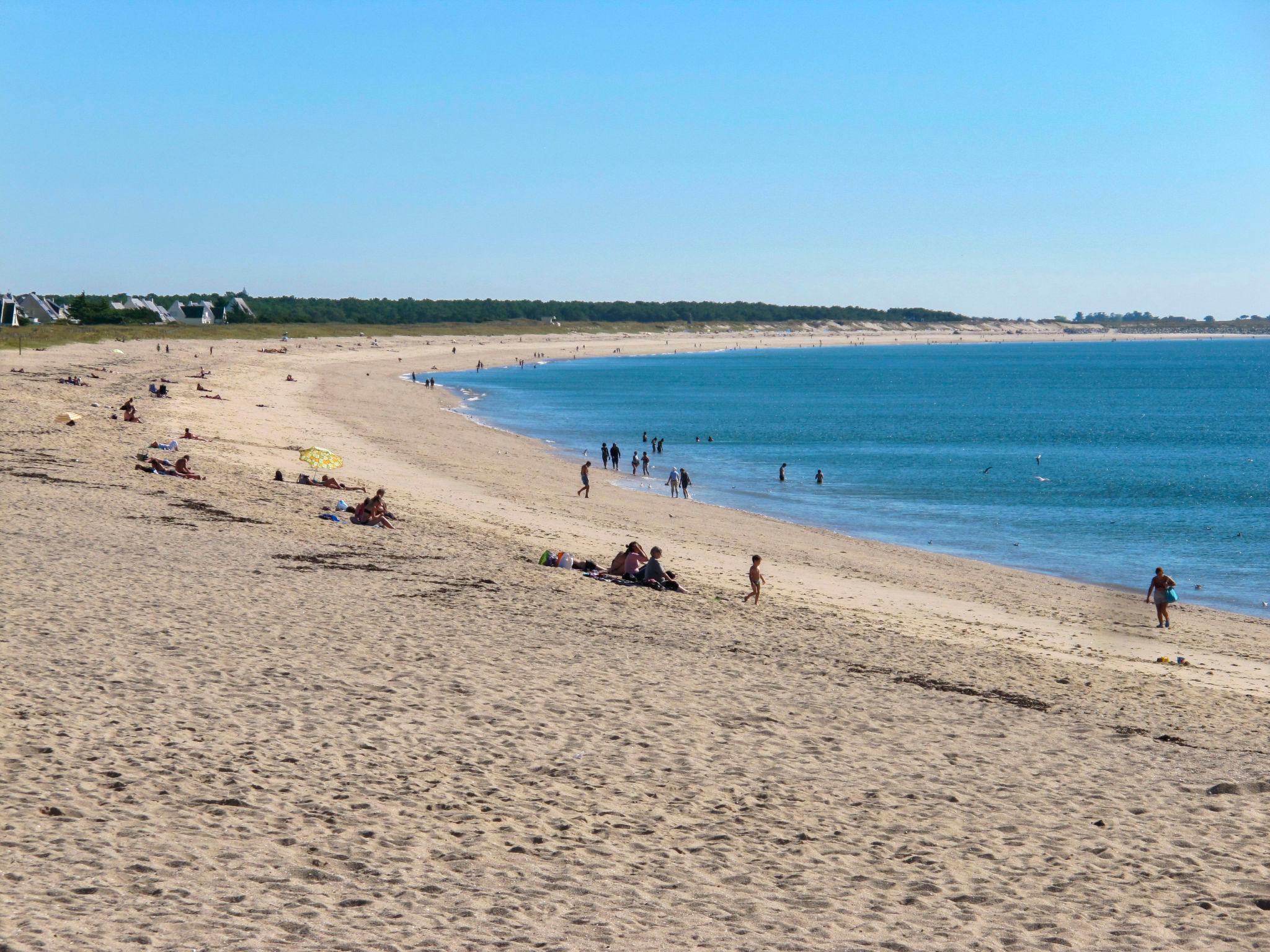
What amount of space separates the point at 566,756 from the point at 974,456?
47.3 meters

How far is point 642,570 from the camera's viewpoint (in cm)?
1877

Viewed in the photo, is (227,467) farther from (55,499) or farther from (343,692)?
(343,692)

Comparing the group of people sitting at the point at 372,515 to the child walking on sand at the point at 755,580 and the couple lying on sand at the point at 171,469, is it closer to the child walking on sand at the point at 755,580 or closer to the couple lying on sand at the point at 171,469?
the couple lying on sand at the point at 171,469

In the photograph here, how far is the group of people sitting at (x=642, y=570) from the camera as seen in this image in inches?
734

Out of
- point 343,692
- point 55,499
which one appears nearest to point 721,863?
point 343,692

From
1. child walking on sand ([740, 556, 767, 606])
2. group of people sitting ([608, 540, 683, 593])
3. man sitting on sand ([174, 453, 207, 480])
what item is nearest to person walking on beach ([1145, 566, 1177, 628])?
child walking on sand ([740, 556, 767, 606])

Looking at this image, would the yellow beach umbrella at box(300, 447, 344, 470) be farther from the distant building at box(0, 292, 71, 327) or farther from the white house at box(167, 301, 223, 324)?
the white house at box(167, 301, 223, 324)

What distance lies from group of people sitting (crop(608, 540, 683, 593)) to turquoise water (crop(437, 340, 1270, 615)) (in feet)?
42.5

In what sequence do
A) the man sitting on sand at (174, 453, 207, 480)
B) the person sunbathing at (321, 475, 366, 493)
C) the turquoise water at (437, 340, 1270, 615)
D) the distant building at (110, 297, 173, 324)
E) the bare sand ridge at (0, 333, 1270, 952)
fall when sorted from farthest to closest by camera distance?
the distant building at (110, 297, 173, 324), the turquoise water at (437, 340, 1270, 615), the person sunbathing at (321, 475, 366, 493), the man sitting on sand at (174, 453, 207, 480), the bare sand ridge at (0, 333, 1270, 952)

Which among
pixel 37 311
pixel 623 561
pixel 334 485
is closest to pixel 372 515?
pixel 334 485

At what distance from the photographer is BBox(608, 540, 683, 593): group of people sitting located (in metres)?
18.7

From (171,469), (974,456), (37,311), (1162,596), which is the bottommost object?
(1162,596)

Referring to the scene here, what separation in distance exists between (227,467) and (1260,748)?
23.3 meters

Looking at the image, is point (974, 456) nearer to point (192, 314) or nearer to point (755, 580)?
point (755, 580)
